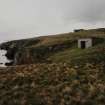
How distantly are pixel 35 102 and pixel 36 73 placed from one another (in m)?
7.39

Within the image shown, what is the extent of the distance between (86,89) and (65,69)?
22.4 feet

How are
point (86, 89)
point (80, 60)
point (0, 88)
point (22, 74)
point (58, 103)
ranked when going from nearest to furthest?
point (58, 103)
point (86, 89)
point (0, 88)
point (22, 74)
point (80, 60)

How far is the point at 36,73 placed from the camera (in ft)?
90.2

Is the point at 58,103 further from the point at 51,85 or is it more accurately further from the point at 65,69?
the point at 65,69

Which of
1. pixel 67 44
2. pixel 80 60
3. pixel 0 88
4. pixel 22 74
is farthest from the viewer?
pixel 67 44

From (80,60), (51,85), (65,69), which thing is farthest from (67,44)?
(51,85)

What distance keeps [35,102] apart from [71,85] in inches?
164

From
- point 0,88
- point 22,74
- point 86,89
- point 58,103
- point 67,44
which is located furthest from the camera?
point 67,44

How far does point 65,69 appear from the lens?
94.3 ft

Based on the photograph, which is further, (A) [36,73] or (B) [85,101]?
(A) [36,73]

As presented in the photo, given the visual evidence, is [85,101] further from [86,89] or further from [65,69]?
[65,69]

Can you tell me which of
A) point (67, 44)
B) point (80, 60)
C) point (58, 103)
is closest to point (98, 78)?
point (58, 103)

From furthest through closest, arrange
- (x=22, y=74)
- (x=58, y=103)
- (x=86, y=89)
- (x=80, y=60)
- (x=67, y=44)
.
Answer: (x=67, y=44), (x=80, y=60), (x=22, y=74), (x=86, y=89), (x=58, y=103)

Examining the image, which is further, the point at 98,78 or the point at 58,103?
the point at 98,78
